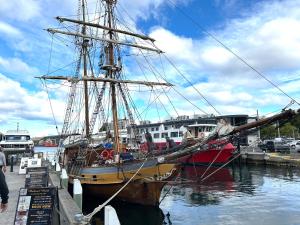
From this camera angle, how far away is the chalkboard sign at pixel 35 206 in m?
7.88

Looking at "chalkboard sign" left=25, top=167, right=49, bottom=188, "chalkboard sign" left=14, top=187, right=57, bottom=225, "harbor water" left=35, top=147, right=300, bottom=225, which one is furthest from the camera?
"harbor water" left=35, top=147, right=300, bottom=225

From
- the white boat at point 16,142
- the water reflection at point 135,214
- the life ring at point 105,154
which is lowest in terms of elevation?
the water reflection at point 135,214

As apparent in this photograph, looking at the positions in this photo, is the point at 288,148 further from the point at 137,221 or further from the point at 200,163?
the point at 137,221

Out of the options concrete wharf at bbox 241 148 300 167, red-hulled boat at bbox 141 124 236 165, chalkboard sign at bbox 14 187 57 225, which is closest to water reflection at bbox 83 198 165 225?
red-hulled boat at bbox 141 124 236 165

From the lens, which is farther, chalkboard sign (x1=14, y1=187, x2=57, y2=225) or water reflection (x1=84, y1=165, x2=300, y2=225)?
water reflection (x1=84, y1=165, x2=300, y2=225)

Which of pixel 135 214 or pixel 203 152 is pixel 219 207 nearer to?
pixel 135 214

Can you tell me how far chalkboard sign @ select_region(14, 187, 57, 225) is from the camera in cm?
788

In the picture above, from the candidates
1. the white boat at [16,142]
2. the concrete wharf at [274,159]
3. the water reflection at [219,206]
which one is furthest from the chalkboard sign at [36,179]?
the concrete wharf at [274,159]

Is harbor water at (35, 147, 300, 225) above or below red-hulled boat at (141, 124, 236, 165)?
below

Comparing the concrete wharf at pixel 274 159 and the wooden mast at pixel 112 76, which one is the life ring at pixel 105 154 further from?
the concrete wharf at pixel 274 159

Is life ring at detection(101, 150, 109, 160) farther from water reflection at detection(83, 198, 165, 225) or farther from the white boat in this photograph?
the white boat

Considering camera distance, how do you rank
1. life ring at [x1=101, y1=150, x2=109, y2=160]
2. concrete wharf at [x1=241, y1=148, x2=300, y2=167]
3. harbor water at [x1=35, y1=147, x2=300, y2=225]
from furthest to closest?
concrete wharf at [x1=241, y1=148, x2=300, y2=167] < life ring at [x1=101, y1=150, x2=109, y2=160] < harbor water at [x1=35, y1=147, x2=300, y2=225]

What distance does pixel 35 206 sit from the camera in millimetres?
7992

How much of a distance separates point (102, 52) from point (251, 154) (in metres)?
32.5
